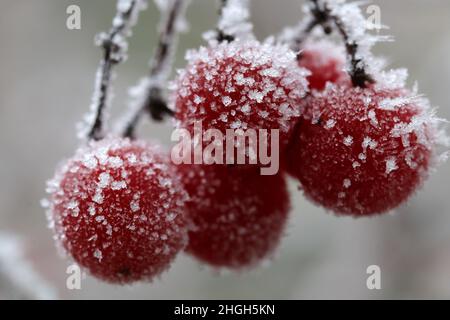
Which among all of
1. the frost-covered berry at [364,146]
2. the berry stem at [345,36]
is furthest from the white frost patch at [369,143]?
the berry stem at [345,36]

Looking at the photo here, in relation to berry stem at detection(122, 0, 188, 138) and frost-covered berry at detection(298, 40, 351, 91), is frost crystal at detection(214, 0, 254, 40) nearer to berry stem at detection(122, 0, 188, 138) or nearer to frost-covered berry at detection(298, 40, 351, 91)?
frost-covered berry at detection(298, 40, 351, 91)

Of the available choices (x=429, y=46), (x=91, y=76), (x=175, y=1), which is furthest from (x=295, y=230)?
(x=175, y=1)

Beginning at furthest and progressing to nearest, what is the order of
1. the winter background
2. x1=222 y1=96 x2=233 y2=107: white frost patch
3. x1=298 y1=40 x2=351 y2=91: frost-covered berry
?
the winter background < x1=298 y1=40 x2=351 y2=91: frost-covered berry < x1=222 y1=96 x2=233 y2=107: white frost patch

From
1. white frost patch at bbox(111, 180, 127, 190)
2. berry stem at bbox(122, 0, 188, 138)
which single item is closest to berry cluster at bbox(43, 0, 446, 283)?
white frost patch at bbox(111, 180, 127, 190)

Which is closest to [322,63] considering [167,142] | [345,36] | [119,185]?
[345,36]

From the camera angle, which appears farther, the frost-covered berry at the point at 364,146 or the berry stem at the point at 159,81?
the berry stem at the point at 159,81

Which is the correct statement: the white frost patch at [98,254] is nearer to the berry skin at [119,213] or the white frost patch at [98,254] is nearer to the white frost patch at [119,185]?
the berry skin at [119,213]

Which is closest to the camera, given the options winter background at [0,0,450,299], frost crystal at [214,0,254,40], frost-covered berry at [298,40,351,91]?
frost crystal at [214,0,254,40]

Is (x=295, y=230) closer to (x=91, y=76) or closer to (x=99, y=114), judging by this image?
(x=91, y=76)
